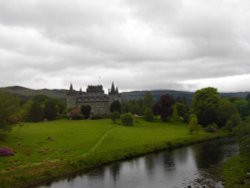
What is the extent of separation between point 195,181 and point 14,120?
48269mm

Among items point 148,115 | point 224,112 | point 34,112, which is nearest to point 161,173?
point 224,112

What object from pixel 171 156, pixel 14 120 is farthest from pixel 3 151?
pixel 171 156

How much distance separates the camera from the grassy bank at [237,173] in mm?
44541

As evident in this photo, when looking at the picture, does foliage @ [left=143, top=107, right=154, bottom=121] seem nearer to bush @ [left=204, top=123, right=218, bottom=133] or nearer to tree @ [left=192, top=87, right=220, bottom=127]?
tree @ [left=192, top=87, right=220, bottom=127]

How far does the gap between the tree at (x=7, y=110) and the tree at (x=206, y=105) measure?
208ft

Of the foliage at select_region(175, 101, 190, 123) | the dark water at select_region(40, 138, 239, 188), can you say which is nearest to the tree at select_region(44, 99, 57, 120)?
the foliage at select_region(175, 101, 190, 123)

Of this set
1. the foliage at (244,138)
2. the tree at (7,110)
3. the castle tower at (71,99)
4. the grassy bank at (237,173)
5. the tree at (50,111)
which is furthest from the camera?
the castle tower at (71,99)

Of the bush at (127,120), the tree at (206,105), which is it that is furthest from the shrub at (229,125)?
the bush at (127,120)

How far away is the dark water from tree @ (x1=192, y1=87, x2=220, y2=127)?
42.4 meters

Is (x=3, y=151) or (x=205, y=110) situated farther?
(x=205, y=110)

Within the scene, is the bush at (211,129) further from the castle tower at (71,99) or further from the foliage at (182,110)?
the castle tower at (71,99)

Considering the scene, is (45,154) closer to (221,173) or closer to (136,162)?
(136,162)

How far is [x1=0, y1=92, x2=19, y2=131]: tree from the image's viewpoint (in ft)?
252

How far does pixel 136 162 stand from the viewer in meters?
66.6
